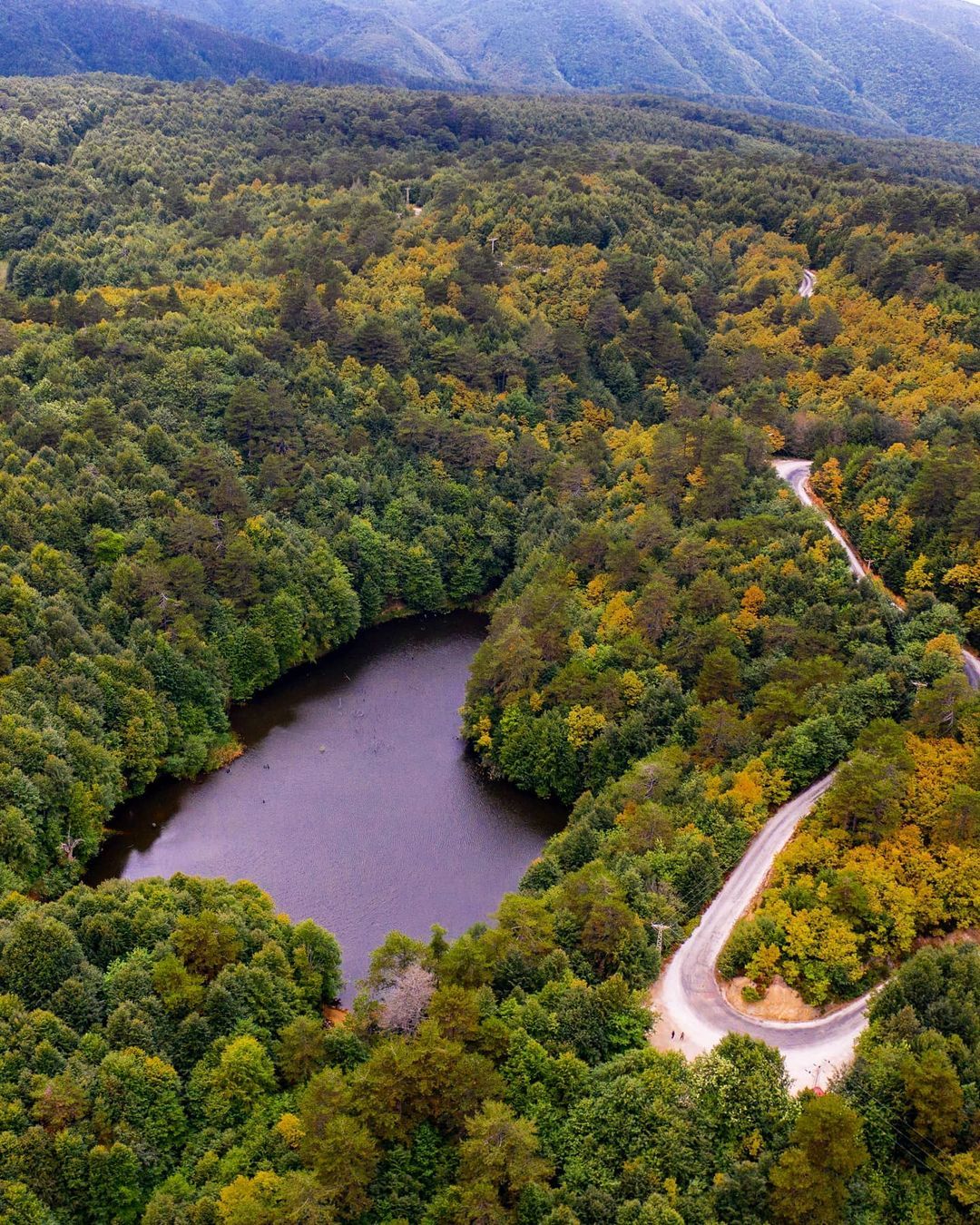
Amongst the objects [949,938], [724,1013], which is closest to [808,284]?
[949,938]

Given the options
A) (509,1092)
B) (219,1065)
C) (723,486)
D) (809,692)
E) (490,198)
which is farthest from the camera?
(490,198)

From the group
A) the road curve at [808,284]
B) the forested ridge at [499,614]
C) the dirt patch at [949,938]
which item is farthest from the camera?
the road curve at [808,284]

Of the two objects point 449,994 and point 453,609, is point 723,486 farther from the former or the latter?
point 449,994

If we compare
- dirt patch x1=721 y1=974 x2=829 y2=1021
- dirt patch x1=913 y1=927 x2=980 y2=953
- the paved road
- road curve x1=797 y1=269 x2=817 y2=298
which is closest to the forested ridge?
dirt patch x1=913 y1=927 x2=980 y2=953

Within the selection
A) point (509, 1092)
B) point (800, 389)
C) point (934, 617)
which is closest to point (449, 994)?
point (509, 1092)

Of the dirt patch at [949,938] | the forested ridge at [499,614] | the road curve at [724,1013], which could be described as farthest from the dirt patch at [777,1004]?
the dirt patch at [949,938]

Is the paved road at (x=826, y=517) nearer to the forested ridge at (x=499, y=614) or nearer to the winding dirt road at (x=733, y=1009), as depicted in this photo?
the forested ridge at (x=499, y=614)
